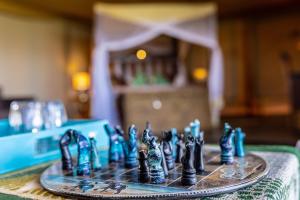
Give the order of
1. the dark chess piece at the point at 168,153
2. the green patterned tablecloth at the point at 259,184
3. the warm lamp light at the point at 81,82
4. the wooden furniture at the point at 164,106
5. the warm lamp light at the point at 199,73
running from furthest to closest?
the warm lamp light at the point at 81,82, the warm lamp light at the point at 199,73, the wooden furniture at the point at 164,106, the dark chess piece at the point at 168,153, the green patterned tablecloth at the point at 259,184

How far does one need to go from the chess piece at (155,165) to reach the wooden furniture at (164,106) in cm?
354

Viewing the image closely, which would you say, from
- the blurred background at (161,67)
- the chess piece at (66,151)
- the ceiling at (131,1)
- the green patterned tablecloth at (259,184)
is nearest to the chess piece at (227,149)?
the green patterned tablecloth at (259,184)

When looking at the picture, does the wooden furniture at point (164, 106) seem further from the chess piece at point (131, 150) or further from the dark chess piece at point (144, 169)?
the dark chess piece at point (144, 169)

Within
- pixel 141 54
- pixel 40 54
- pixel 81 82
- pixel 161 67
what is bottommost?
pixel 81 82

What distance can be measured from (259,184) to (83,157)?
47cm

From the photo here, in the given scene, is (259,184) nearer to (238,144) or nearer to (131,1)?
(238,144)

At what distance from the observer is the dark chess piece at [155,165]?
0.85 m

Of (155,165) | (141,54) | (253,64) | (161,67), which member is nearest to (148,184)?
(155,165)

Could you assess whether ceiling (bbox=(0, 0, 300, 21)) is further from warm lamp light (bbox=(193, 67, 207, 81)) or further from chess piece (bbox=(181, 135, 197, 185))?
chess piece (bbox=(181, 135, 197, 185))

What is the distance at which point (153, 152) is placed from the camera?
854mm

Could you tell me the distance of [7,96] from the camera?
5.46 metres

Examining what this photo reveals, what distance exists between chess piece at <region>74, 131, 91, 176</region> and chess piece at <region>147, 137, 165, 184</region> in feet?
0.69

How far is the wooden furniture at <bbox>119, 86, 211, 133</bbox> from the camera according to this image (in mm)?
4453

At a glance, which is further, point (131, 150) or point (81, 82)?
point (81, 82)
